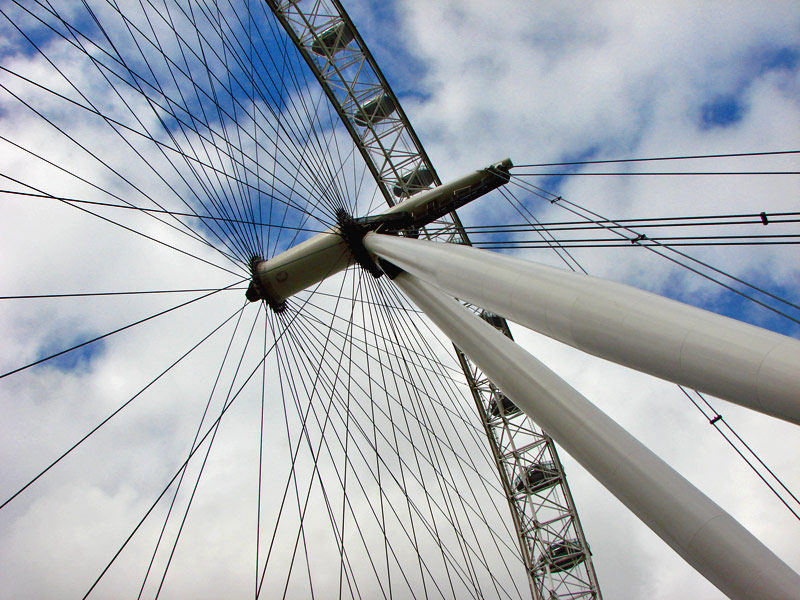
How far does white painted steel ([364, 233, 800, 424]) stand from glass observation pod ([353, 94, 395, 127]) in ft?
45.9

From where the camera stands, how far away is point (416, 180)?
2002 centimetres

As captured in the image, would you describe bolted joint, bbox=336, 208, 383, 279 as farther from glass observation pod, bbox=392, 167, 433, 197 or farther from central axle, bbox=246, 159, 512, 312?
glass observation pod, bbox=392, 167, 433, 197

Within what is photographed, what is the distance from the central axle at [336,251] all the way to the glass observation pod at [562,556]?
15.2 metres

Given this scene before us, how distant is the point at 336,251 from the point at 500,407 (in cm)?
1321

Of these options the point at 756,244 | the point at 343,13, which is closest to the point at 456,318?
the point at 756,244

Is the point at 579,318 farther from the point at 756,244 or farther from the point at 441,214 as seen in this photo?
the point at 441,214

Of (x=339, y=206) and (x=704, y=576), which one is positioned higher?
(x=339, y=206)

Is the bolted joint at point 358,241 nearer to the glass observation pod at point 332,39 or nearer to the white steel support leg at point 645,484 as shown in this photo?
the white steel support leg at point 645,484

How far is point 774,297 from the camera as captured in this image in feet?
19.5

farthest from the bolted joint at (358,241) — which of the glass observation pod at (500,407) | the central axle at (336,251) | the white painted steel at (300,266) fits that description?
the glass observation pod at (500,407)

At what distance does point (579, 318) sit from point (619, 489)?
2.47m

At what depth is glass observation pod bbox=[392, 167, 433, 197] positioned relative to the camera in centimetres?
1989

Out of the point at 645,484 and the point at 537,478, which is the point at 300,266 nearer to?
the point at 645,484

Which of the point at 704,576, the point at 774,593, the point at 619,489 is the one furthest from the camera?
the point at 619,489
